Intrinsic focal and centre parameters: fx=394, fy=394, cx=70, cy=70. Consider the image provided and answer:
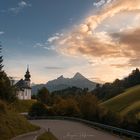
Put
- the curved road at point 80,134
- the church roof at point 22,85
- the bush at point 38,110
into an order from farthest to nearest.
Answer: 1. the church roof at point 22,85
2. the bush at point 38,110
3. the curved road at point 80,134

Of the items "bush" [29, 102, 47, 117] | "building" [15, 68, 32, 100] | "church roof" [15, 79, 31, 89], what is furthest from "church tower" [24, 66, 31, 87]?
"bush" [29, 102, 47, 117]

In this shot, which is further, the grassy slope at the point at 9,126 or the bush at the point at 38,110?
the bush at the point at 38,110

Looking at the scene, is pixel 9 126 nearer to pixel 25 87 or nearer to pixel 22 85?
pixel 25 87

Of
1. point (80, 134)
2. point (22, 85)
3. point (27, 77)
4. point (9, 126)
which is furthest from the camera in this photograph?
point (27, 77)

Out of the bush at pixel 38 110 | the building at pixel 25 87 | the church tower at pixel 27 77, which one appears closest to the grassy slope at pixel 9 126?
the bush at pixel 38 110

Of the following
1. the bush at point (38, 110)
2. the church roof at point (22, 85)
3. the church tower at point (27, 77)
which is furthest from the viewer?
the church tower at point (27, 77)

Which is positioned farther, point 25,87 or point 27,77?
point 27,77

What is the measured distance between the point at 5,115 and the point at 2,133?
7254 millimetres

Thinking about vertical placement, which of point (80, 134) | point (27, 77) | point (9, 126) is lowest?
point (80, 134)

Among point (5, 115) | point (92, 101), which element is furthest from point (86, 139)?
point (92, 101)

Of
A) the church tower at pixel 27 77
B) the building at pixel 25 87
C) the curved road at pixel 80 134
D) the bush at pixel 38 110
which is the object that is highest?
the church tower at pixel 27 77

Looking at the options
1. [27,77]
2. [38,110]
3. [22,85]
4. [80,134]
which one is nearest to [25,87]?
[22,85]

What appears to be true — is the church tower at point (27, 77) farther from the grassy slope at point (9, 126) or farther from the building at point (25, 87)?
the grassy slope at point (9, 126)

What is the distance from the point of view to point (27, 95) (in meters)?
170
